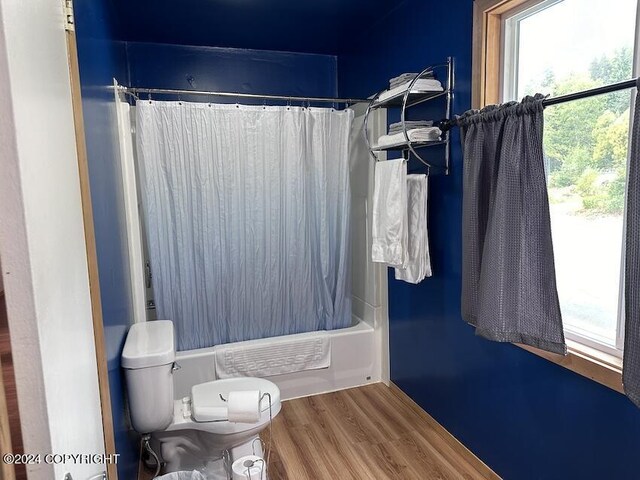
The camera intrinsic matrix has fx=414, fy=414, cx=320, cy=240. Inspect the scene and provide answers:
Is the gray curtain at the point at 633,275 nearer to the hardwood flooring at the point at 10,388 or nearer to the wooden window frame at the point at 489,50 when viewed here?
the wooden window frame at the point at 489,50

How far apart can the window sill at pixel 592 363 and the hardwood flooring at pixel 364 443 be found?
786 mm

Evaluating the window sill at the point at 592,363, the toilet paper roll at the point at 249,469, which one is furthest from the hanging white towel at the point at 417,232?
the toilet paper roll at the point at 249,469

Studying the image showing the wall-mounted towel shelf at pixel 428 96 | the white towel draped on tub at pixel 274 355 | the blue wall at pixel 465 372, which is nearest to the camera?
the blue wall at pixel 465 372

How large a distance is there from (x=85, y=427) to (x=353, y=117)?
241 centimetres

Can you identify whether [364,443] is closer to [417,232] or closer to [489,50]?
[417,232]

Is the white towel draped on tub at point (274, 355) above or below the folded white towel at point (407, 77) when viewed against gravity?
below

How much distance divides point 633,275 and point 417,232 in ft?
3.63

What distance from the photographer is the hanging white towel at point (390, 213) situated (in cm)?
218

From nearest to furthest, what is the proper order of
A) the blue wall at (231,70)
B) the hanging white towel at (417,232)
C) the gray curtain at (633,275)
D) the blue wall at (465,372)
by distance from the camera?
the gray curtain at (633,275) → the blue wall at (465,372) → the hanging white towel at (417,232) → the blue wall at (231,70)

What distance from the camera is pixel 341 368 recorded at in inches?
112

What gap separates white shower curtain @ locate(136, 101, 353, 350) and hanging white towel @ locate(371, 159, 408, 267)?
53 cm

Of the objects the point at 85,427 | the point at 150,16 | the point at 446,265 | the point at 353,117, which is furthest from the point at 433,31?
the point at 85,427

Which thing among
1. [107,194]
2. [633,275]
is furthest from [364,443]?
[107,194]

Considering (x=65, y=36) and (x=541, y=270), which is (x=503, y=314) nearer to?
(x=541, y=270)
